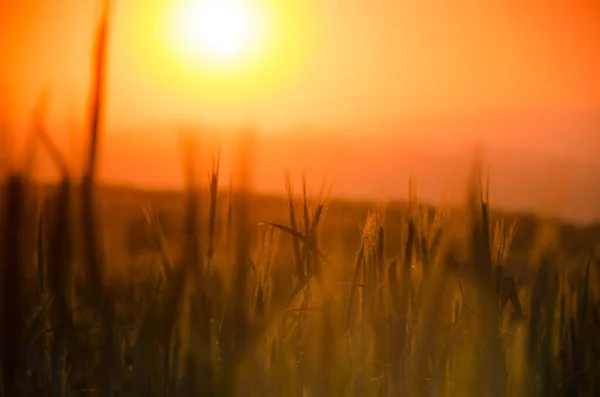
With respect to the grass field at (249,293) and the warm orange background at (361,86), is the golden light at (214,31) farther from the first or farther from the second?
the grass field at (249,293)

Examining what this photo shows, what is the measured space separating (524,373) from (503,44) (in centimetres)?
58

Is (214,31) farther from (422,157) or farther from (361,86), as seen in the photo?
(422,157)

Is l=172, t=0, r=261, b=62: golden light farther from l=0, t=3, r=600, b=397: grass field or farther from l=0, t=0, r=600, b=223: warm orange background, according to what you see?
l=0, t=3, r=600, b=397: grass field

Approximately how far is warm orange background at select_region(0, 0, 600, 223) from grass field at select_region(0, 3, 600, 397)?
0.15 ft

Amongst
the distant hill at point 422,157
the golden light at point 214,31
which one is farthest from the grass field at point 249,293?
the golden light at point 214,31

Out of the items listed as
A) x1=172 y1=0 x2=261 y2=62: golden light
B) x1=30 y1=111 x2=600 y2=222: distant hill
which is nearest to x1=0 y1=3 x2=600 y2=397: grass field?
x1=30 y1=111 x2=600 y2=222: distant hill

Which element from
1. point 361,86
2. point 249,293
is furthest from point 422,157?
point 249,293

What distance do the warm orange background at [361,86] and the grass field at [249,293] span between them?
0.05 m

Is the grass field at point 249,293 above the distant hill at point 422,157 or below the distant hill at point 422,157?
below

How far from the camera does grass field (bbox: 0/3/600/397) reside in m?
0.96

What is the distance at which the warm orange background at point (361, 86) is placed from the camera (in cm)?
98

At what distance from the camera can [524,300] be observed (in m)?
1.04

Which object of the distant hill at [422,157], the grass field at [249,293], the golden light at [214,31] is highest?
the golden light at [214,31]

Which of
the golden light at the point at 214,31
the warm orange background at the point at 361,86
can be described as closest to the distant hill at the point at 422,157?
the warm orange background at the point at 361,86
